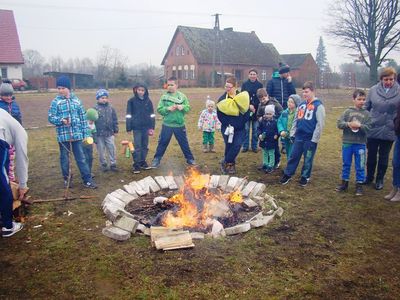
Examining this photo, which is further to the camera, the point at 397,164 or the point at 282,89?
the point at 282,89

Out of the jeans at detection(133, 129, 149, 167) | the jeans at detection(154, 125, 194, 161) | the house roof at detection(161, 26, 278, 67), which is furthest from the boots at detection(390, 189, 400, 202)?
the house roof at detection(161, 26, 278, 67)

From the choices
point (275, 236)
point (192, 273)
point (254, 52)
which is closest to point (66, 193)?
point (192, 273)

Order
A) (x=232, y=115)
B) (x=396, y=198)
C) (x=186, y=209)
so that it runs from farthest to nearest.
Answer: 1. (x=232, y=115)
2. (x=396, y=198)
3. (x=186, y=209)

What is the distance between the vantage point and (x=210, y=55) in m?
47.8

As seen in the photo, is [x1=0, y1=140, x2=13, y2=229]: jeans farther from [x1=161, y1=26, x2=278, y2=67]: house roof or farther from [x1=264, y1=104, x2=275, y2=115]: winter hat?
[x1=161, y1=26, x2=278, y2=67]: house roof

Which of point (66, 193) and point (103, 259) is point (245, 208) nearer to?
point (103, 259)

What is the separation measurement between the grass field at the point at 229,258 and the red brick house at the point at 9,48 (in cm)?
4035

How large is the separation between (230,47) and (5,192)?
47.5 metres

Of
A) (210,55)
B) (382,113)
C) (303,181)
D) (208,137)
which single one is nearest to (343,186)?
(303,181)

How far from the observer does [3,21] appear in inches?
1622

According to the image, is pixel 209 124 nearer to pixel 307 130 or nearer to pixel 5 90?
pixel 307 130

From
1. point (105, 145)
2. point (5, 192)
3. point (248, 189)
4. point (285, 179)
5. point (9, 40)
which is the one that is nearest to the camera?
point (5, 192)

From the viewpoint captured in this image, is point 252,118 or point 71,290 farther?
point 252,118

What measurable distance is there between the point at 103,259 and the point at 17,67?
43912mm
